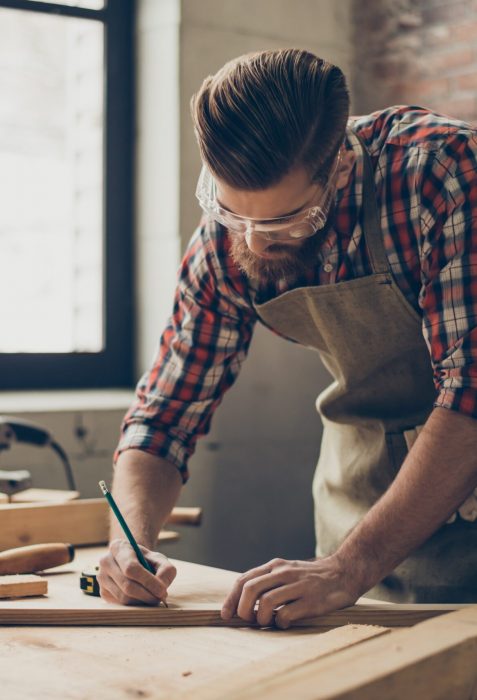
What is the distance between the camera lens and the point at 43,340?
3.21 metres

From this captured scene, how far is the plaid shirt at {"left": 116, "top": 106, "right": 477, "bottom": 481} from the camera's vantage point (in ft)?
5.12

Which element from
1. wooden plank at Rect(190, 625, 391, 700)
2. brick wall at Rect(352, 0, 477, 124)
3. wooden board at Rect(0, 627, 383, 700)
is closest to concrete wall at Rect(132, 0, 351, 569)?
brick wall at Rect(352, 0, 477, 124)

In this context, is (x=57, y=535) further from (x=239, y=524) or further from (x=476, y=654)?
(x=239, y=524)

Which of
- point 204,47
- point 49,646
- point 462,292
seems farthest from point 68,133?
point 49,646

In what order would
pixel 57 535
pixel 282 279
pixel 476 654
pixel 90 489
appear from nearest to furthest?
pixel 476 654 < pixel 282 279 < pixel 57 535 < pixel 90 489

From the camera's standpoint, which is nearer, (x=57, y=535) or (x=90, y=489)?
(x=57, y=535)

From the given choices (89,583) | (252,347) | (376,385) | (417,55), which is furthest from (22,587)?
(417,55)

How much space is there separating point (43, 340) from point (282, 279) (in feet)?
5.36

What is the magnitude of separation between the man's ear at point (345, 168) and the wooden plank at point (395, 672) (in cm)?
84

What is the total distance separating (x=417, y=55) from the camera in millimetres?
3219

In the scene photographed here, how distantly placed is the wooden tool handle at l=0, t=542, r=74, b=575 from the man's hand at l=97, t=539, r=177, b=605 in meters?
0.15

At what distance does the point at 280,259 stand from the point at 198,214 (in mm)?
1397

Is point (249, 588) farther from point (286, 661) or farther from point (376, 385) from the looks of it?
point (376, 385)

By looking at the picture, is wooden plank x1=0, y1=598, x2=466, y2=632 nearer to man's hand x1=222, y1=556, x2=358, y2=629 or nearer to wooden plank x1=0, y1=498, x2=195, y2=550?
man's hand x1=222, y1=556, x2=358, y2=629
